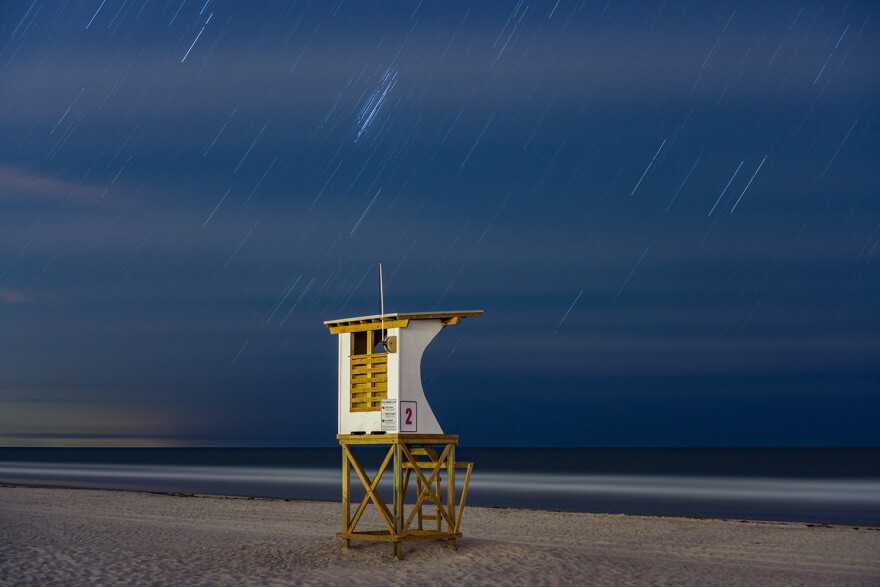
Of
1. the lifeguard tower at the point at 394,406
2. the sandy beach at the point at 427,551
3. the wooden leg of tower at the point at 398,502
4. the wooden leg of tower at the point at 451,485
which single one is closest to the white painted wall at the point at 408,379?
the lifeguard tower at the point at 394,406

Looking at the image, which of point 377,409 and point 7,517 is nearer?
point 377,409

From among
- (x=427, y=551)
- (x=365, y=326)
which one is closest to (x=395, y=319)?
(x=365, y=326)

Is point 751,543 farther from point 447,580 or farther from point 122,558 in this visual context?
point 122,558

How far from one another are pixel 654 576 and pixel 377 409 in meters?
5.13

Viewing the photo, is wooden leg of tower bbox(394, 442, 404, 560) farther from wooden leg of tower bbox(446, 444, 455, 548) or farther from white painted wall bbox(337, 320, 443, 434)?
wooden leg of tower bbox(446, 444, 455, 548)

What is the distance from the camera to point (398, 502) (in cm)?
1530

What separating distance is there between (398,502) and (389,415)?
1388mm

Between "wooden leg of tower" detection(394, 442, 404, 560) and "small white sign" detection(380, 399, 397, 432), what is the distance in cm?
28

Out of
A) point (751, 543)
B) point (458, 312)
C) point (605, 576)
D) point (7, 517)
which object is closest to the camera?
point (605, 576)

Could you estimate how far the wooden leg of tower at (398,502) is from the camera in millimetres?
15172

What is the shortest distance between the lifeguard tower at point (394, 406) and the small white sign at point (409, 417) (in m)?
0.02

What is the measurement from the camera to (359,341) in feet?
54.0

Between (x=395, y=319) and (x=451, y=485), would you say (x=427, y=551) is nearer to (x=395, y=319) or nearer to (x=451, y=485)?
(x=451, y=485)

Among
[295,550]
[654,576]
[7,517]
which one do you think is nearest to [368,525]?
[295,550]
